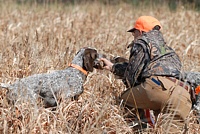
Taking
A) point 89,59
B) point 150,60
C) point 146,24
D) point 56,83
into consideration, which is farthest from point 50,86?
point 146,24

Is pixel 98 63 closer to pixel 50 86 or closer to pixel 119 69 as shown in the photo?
pixel 119 69

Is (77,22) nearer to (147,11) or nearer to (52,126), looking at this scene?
(147,11)

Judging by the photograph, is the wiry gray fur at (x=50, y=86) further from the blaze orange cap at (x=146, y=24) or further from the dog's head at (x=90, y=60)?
the blaze orange cap at (x=146, y=24)

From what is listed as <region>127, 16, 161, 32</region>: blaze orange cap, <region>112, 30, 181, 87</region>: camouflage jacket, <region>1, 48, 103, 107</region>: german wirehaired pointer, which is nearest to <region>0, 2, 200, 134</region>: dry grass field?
<region>1, 48, 103, 107</region>: german wirehaired pointer

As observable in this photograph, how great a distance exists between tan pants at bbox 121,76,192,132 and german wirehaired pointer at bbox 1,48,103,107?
24.7 inches

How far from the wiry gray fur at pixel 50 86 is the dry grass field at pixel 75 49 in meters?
0.13

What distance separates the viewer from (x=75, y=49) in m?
6.41

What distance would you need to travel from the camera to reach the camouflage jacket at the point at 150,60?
175 inches

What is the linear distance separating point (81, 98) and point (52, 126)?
102 cm

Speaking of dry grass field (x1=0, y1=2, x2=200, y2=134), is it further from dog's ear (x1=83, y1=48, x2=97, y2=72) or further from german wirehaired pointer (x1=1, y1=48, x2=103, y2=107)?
dog's ear (x1=83, y1=48, x2=97, y2=72)

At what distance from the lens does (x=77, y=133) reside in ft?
12.7

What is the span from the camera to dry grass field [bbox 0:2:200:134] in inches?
161

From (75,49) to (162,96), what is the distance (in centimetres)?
232

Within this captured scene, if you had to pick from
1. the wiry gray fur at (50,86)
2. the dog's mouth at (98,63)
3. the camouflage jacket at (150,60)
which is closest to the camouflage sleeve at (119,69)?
the dog's mouth at (98,63)
